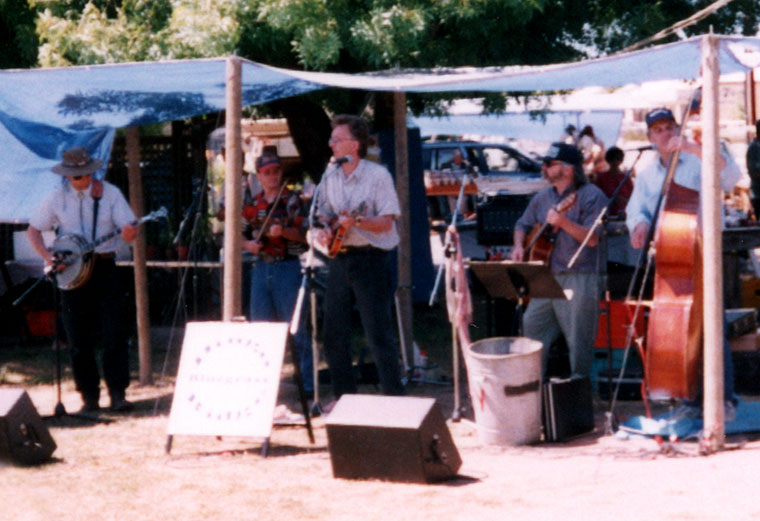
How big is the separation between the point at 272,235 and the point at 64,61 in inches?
167

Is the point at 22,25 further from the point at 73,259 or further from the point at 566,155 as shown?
the point at 566,155

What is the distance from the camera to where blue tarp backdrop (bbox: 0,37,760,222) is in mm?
7211

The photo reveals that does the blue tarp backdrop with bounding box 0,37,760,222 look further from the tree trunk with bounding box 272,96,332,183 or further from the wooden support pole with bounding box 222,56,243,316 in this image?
the tree trunk with bounding box 272,96,332,183

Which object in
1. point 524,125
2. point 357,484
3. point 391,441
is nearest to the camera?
point 391,441

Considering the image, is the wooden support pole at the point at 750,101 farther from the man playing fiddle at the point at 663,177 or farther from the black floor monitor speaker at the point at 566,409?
the black floor monitor speaker at the point at 566,409

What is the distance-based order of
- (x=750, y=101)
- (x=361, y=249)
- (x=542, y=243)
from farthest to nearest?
(x=750, y=101) → (x=542, y=243) → (x=361, y=249)

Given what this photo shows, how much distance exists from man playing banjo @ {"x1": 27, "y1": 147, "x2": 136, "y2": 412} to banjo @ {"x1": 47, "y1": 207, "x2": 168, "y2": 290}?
0.02 m

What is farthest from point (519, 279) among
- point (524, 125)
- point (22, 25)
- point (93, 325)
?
point (524, 125)

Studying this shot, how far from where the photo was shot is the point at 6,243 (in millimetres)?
13195

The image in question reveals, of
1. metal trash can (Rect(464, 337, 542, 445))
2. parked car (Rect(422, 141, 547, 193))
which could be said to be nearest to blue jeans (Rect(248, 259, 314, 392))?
metal trash can (Rect(464, 337, 542, 445))

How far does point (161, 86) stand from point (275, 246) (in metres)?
1.38

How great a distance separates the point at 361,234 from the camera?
7.65 m

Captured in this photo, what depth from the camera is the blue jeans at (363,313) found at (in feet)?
25.3

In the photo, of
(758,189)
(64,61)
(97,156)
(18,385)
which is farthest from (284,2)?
(758,189)
